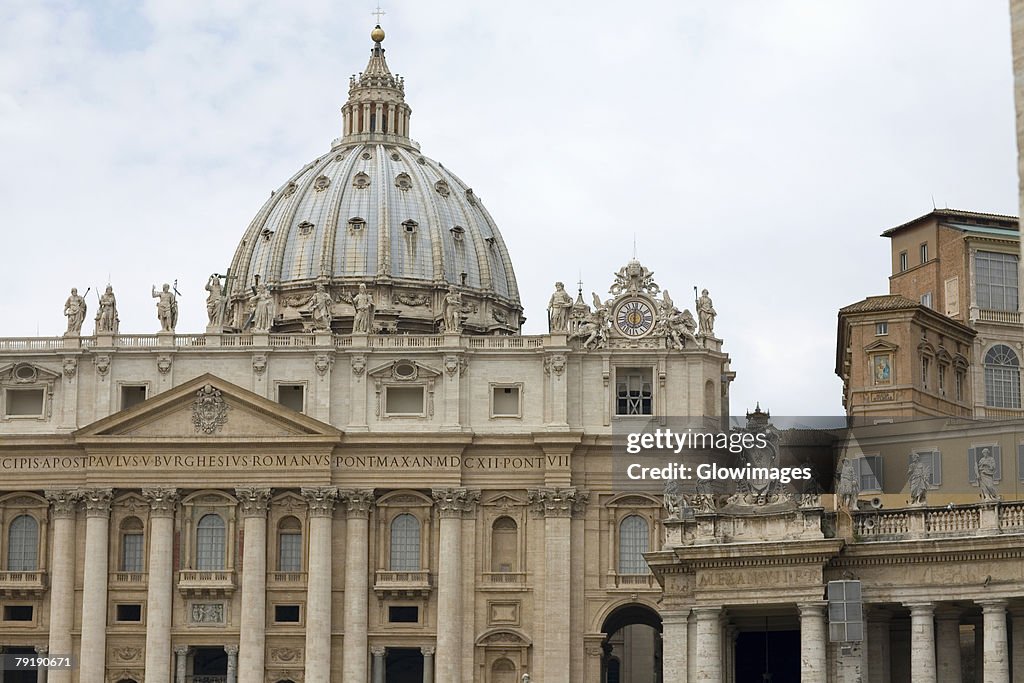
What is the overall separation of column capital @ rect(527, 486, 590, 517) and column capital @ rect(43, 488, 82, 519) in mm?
22671

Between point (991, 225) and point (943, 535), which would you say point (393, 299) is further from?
point (943, 535)

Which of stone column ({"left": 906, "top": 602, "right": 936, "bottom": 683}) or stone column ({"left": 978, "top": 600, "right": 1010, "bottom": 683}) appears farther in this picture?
stone column ({"left": 906, "top": 602, "right": 936, "bottom": 683})

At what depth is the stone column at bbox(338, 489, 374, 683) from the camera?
11000cm

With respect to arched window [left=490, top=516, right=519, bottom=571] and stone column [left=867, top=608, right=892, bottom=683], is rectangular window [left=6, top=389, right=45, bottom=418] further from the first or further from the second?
stone column [left=867, top=608, right=892, bottom=683]

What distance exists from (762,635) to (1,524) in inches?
2336

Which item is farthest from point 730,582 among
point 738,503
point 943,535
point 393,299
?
point 393,299

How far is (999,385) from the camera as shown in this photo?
104 meters

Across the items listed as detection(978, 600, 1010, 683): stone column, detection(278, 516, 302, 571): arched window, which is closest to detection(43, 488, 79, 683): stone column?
detection(278, 516, 302, 571): arched window

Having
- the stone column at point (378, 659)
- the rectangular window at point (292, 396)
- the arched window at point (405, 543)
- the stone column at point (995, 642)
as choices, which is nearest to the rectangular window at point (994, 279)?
the arched window at point (405, 543)

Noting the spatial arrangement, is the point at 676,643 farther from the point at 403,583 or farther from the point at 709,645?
the point at 403,583

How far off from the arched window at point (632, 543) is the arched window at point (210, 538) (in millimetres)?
19747

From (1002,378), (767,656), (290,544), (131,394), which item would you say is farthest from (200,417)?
(767,656)

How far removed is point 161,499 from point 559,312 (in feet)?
71.8

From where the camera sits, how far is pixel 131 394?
11531 centimetres
